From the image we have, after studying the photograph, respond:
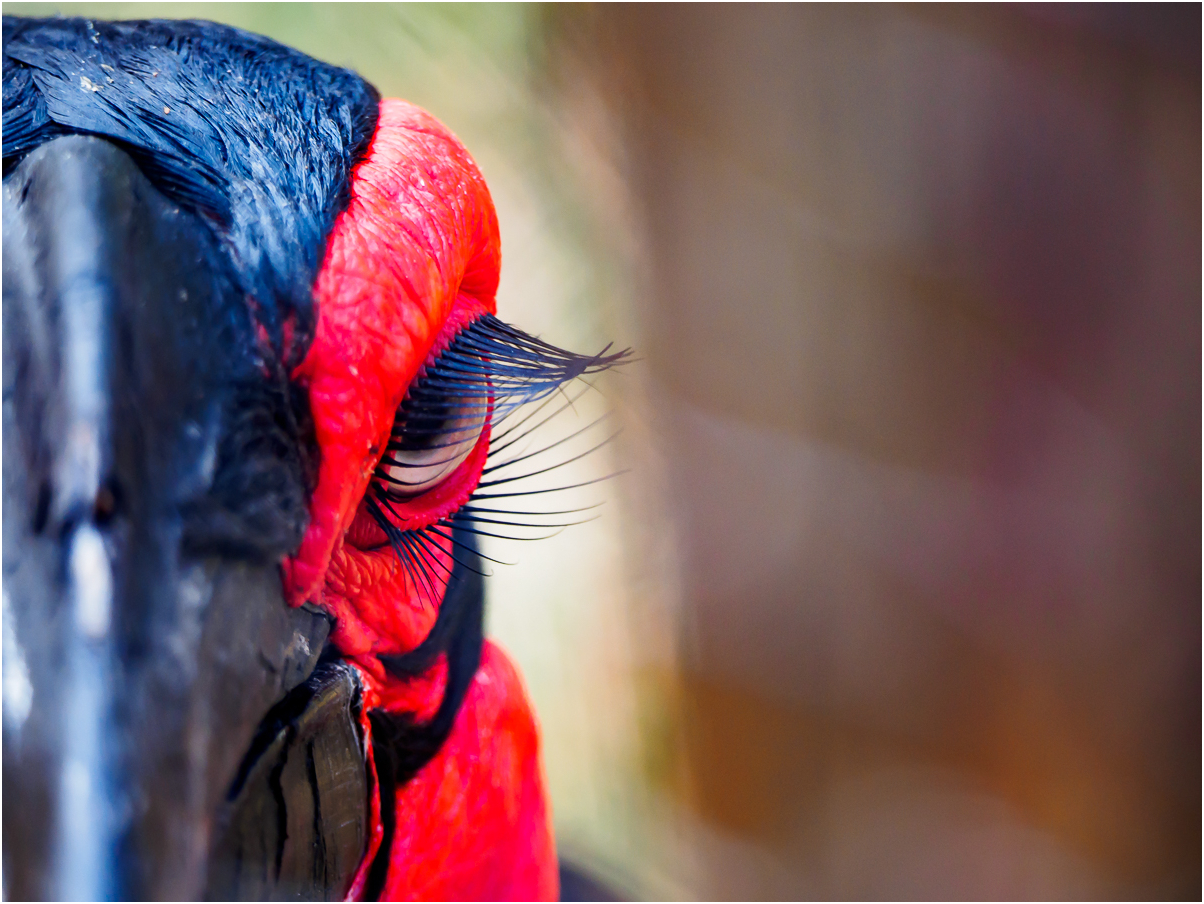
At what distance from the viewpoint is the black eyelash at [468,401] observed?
1.14 feet

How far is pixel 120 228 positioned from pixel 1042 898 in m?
0.83

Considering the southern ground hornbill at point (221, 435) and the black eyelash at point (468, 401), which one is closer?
the southern ground hornbill at point (221, 435)

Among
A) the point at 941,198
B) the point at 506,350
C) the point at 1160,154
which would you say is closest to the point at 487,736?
the point at 506,350

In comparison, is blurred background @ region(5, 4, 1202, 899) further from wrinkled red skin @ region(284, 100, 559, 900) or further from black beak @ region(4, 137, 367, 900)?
black beak @ region(4, 137, 367, 900)

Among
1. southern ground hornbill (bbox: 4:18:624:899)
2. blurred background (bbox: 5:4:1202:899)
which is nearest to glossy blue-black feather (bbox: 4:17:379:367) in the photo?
southern ground hornbill (bbox: 4:18:624:899)

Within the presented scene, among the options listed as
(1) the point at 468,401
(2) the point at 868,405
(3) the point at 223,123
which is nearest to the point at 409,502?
(1) the point at 468,401

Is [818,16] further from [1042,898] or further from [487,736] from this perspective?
[1042,898]

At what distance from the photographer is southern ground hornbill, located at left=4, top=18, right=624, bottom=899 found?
23cm

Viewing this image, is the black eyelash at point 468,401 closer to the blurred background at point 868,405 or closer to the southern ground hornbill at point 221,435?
the southern ground hornbill at point 221,435

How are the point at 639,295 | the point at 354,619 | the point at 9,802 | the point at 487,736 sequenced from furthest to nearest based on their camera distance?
the point at 639,295
the point at 487,736
the point at 354,619
the point at 9,802

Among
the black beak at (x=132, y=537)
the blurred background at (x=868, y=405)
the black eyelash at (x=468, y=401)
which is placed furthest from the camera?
the blurred background at (x=868, y=405)

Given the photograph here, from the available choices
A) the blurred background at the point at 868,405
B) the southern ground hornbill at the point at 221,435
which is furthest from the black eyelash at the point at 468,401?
the blurred background at the point at 868,405

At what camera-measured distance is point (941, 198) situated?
577mm

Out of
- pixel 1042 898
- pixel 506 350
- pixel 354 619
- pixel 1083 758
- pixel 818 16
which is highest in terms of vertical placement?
pixel 818 16
